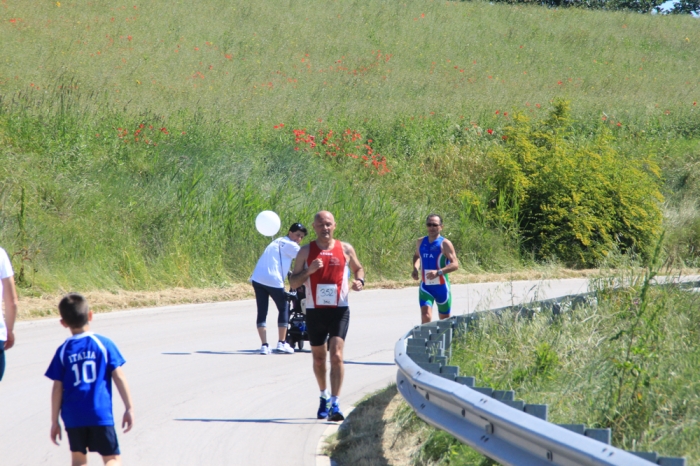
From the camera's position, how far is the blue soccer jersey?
539 centimetres

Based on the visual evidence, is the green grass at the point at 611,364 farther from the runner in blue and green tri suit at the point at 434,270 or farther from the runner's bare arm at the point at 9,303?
the runner's bare arm at the point at 9,303

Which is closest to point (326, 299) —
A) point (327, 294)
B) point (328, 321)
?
point (327, 294)

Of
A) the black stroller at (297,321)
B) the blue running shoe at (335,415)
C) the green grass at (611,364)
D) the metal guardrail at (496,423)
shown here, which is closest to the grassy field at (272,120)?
the black stroller at (297,321)

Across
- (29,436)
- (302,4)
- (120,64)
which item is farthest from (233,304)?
(302,4)

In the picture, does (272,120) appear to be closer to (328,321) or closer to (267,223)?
(267,223)

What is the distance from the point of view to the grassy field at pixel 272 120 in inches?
739

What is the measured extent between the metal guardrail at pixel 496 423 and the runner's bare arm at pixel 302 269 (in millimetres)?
1135

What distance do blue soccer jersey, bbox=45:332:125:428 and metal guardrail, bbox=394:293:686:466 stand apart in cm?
223

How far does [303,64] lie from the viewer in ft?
130

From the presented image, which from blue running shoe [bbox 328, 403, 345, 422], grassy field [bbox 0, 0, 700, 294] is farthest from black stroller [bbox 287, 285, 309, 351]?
grassy field [bbox 0, 0, 700, 294]

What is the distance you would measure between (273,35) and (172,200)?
25.8 metres

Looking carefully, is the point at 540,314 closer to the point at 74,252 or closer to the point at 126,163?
the point at 74,252

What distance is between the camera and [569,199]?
23.5 m

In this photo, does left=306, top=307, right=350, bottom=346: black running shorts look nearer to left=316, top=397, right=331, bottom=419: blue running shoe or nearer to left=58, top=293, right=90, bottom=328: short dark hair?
left=316, top=397, right=331, bottom=419: blue running shoe
